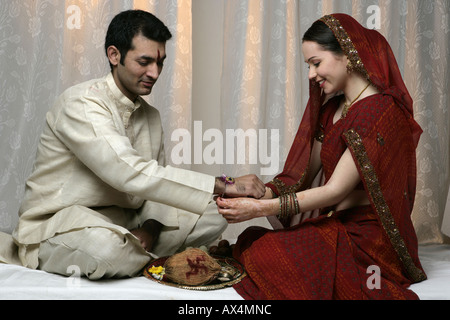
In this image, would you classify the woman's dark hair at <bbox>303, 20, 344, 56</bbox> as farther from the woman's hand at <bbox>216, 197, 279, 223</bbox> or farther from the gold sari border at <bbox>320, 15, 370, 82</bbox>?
the woman's hand at <bbox>216, 197, 279, 223</bbox>

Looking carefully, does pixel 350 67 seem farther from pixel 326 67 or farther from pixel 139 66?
pixel 139 66

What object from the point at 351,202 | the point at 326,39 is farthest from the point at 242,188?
the point at 326,39

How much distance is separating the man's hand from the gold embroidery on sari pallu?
45 cm

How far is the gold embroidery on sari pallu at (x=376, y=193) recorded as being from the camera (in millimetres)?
2170

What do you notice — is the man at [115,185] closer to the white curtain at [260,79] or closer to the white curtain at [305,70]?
the white curtain at [260,79]

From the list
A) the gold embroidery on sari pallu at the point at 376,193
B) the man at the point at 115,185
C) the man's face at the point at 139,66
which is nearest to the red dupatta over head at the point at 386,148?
the gold embroidery on sari pallu at the point at 376,193

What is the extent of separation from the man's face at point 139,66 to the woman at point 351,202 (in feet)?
2.20

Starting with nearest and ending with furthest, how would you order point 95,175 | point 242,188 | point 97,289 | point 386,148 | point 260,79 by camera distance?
point 97,289
point 386,148
point 242,188
point 95,175
point 260,79

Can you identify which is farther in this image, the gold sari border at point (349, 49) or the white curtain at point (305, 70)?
the white curtain at point (305, 70)

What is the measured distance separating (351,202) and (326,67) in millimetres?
594

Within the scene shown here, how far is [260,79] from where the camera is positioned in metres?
3.55

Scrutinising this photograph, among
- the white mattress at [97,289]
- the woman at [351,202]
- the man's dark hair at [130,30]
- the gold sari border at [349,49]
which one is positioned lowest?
the white mattress at [97,289]

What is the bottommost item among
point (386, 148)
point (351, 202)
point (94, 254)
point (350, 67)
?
point (94, 254)

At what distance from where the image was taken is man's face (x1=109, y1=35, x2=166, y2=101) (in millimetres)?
2457
